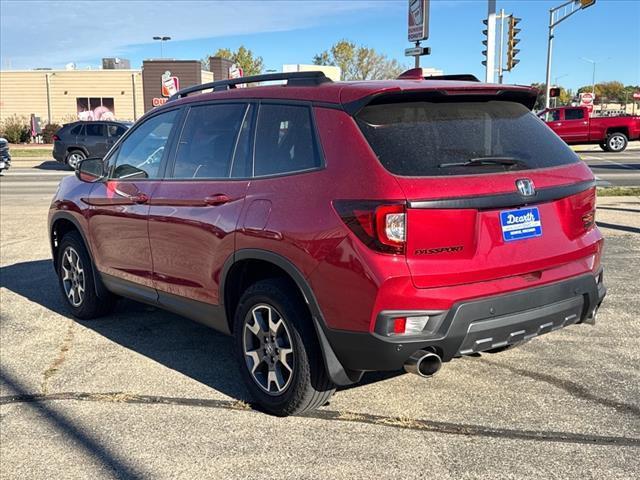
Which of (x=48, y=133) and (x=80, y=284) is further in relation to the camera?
(x=48, y=133)

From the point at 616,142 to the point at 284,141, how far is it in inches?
1080

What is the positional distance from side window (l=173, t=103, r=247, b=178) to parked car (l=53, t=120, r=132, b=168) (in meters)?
20.5

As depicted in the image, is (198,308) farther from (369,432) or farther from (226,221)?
A: (369,432)

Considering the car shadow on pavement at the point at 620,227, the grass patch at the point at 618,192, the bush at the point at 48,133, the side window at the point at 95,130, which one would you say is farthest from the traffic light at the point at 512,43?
the bush at the point at 48,133

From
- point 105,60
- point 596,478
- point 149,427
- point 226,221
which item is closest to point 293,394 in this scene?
point 149,427

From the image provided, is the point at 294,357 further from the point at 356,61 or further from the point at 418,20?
the point at 356,61

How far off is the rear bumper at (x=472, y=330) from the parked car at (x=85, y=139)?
22.2 meters

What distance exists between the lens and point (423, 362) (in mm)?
3260

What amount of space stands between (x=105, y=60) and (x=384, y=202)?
169ft

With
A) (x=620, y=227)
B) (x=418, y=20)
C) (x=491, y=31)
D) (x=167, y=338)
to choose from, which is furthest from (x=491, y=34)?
(x=167, y=338)

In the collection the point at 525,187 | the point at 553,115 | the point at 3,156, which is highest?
the point at 553,115

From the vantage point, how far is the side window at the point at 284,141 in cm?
359

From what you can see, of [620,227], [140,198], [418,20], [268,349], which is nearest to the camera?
[268,349]

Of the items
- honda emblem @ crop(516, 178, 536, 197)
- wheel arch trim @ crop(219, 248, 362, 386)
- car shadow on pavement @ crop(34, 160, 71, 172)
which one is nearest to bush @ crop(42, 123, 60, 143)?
car shadow on pavement @ crop(34, 160, 71, 172)
